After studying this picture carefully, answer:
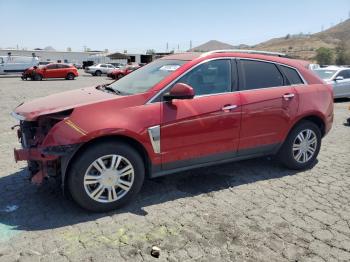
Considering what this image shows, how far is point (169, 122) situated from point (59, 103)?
127 centimetres

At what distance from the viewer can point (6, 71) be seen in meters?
30.7

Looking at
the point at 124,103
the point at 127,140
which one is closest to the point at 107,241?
the point at 127,140

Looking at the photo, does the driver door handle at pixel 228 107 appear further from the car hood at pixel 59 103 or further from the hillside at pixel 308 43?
the hillside at pixel 308 43

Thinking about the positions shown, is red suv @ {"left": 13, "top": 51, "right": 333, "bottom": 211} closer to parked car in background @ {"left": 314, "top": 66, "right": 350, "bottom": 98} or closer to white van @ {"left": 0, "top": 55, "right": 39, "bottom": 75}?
parked car in background @ {"left": 314, "top": 66, "right": 350, "bottom": 98}

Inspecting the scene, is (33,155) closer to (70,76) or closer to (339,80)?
(339,80)

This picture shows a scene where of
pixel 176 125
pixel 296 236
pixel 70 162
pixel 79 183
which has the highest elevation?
pixel 176 125

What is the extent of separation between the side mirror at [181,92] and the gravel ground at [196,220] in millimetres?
1281

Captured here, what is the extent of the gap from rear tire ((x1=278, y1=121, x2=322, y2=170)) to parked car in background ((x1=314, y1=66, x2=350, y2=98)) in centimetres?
877

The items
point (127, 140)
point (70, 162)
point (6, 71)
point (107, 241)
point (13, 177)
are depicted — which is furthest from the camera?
point (6, 71)

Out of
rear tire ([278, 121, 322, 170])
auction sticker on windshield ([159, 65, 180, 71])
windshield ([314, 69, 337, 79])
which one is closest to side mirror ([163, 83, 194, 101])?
auction sticker on windshield ([159, 65, 180, 71])

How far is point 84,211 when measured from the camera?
3.79 meters

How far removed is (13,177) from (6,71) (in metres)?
29.6

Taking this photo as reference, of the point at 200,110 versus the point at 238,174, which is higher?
the point at 200,110

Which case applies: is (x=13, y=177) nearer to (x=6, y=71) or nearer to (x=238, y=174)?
(x=238, y=174)
